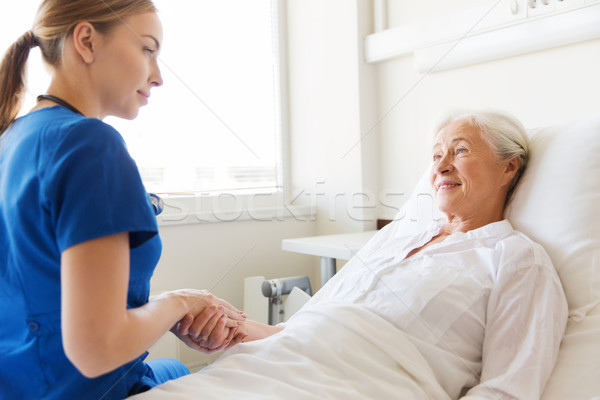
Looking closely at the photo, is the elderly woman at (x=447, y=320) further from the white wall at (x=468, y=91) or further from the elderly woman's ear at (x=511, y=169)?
the white wall at (x=468, y=91)

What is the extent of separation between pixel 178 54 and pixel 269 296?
3.87ft

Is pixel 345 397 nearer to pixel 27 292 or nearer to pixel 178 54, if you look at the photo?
pixel 27 292

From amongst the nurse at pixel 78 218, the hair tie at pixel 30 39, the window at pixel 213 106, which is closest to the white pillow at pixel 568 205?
the nurse at pixel 78 218

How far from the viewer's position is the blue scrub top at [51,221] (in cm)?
70

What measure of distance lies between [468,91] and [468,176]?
32.2 inches

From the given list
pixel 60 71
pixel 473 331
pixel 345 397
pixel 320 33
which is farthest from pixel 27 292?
pixel 320 33

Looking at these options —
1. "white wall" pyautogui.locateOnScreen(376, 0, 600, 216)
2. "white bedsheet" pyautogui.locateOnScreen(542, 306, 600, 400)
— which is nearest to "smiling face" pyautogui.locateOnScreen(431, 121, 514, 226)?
"white wall" pyautogui.locateOnScreen(376, 0, 600, 216)

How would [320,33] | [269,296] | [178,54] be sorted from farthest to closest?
[320,33]
[178,54]
[269,296]

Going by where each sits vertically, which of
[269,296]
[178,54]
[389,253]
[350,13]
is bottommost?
[269,296]

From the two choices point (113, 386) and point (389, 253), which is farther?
point (389, 253)

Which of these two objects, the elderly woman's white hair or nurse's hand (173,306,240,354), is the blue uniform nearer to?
nurse's hand (173,306,240,354)

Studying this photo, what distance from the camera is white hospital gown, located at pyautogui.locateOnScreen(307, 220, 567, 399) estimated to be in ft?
3.37

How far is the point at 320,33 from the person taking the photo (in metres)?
2.70

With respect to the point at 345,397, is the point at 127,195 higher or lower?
higher
